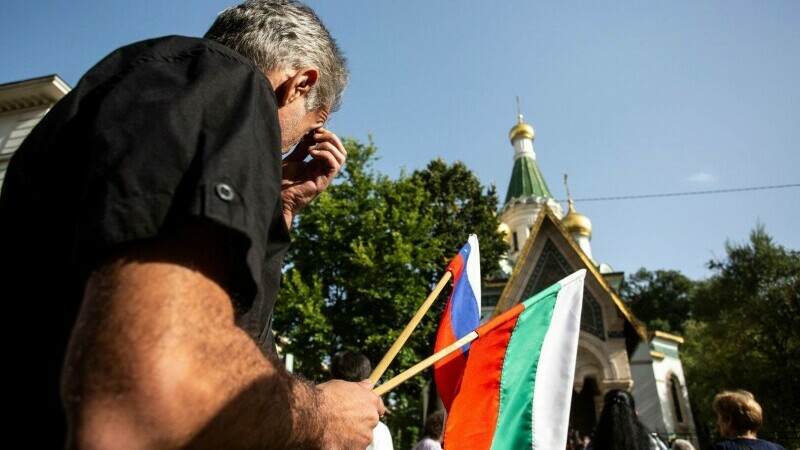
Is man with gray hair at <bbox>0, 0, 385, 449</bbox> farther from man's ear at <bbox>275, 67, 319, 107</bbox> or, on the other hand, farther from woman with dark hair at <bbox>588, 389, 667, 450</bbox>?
woman with dark hair at <bbox>588, 389, 667, 450</bbox>

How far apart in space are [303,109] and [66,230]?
802 mm

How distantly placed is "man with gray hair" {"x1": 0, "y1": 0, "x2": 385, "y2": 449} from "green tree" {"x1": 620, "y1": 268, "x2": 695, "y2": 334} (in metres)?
57.2

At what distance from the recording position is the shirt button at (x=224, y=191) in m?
0.83

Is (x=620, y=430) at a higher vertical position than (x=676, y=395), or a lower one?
lower

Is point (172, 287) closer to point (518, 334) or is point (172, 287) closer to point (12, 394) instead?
point (12, 394)

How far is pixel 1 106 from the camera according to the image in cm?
1633

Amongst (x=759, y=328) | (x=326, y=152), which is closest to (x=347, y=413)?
(x=326, y=152)

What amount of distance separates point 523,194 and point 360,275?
2609cm

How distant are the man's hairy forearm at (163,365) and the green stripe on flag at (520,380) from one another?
230 centimetres

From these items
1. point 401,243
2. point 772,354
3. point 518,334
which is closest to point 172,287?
point 518,334

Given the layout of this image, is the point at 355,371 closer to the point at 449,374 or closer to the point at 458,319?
the point at 458,319

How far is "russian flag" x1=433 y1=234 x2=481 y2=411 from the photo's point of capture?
3512 millimetres

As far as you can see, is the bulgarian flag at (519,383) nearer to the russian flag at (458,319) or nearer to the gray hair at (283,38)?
the russian flag at (458,319)

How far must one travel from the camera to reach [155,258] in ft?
2.62
